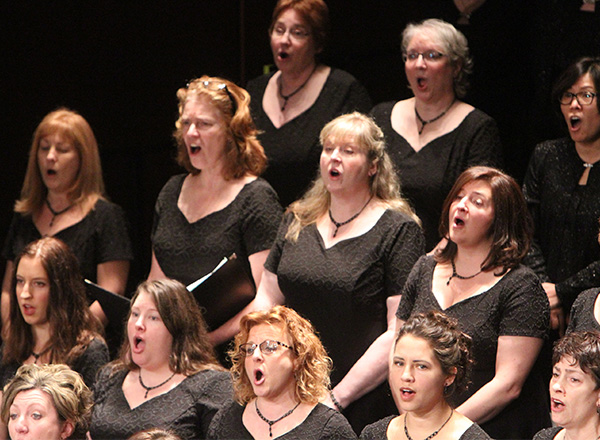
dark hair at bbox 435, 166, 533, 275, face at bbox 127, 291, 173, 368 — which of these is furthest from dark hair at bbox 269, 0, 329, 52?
face at bbox 127, 291, 173, 368

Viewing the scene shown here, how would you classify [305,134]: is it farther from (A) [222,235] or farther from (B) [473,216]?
(B) [473,216]

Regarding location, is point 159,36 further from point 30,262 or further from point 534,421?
point 534,421

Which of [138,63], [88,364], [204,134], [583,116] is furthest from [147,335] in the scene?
[138,63]

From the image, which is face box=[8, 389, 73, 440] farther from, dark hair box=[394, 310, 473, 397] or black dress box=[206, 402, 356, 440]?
dark hair box=[394, 310, 473, 397]

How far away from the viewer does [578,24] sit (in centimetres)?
376

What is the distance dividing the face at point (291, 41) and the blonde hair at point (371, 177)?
1.71 feet

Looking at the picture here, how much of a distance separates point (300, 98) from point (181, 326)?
1.04 meters

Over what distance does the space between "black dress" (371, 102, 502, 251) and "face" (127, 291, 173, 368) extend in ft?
3.01

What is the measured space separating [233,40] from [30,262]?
1.63 meters

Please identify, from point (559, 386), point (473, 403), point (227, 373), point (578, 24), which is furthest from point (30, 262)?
point (578, 24)

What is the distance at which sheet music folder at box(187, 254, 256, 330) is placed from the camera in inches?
129

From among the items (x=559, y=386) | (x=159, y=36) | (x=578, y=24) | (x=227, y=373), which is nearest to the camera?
(x=559, y=386)

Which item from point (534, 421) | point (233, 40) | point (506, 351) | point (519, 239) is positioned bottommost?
point (534, 421)

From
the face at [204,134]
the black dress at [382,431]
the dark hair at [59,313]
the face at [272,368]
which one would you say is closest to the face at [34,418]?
the dark hair at [59,313]
